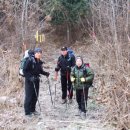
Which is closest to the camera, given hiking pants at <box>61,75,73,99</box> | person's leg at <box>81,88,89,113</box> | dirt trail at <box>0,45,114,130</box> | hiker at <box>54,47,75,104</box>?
dirt trail at <box>0,45,114,130</box>

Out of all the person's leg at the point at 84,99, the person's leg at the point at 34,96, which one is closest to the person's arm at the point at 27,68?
the person's leg at the point at 34,96

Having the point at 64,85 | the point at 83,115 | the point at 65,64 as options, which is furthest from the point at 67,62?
the point at 83,115

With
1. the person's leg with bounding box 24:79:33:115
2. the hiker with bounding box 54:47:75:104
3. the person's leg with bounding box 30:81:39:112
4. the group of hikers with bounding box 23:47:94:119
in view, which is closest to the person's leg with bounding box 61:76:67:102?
the hiker with bounding box 54:47:75:104

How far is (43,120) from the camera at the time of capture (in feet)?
30.1

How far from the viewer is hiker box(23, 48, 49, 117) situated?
30.1 feet

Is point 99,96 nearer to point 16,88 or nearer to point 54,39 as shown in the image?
point 16,88

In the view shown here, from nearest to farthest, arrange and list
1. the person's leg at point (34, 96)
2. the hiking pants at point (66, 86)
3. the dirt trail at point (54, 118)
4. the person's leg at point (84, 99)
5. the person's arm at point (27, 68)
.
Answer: the dirt trail at point (54, 118) < the person's arm at point (27, 68) < the person's leg at point (84, 99) < the person's leg at point (34, 96) < the hiking pants at point (66, 86)

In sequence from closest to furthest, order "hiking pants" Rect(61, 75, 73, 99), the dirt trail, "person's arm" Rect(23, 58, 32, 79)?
the dirt trail < "person's arm" Rect(23, 58, 32, 79) < "hiking pants" Rect(61, 75, 73, 99)

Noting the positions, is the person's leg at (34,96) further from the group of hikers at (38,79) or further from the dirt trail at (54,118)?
the dirt trail at (54,118)

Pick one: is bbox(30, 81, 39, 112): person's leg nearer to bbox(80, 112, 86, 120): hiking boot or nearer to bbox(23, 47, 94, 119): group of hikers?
bbox(23, 47, 94, 119): group of hikers

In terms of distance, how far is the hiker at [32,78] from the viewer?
916 centimetres

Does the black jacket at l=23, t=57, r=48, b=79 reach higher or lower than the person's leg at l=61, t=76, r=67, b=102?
higher

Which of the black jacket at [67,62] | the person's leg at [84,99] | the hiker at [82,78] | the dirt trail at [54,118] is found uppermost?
the black jacket at [67,62]

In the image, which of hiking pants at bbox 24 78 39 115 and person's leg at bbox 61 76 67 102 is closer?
hiking pants at bbox 24 78 39 115
